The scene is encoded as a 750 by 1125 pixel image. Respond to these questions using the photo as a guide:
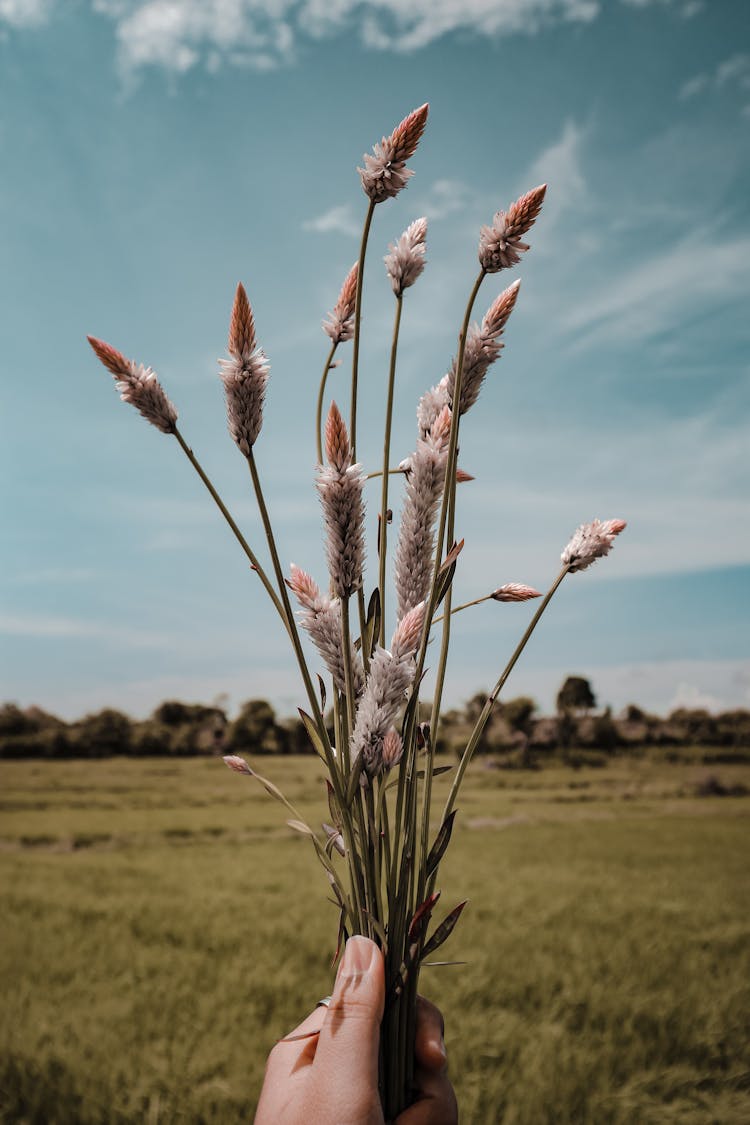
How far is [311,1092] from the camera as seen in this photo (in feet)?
2.62

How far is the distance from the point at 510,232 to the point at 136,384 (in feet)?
1.36

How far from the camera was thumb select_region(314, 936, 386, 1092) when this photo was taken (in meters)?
0.78

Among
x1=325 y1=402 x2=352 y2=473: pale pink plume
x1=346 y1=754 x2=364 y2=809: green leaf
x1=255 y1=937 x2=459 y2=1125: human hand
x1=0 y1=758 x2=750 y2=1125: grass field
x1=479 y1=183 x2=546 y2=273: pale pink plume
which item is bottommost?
x1=0 y1=758 x2=750 y2=1125: grass field

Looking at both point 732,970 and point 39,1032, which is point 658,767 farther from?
point 39,1032

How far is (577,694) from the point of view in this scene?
1175 cm

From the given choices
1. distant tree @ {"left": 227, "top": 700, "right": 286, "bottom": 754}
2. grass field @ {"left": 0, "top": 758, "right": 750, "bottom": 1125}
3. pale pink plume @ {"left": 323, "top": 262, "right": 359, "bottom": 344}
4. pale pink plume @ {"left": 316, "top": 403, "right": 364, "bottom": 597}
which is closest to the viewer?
pale pink plume @ {"left": 316, "top": 403, "right": 364, "bottom": 597}

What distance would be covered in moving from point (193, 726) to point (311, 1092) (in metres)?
11.9

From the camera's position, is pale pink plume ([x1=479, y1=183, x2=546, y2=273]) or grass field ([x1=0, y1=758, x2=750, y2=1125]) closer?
pale pink plume ([x1=479, y1=183, x2=546, y2=273])

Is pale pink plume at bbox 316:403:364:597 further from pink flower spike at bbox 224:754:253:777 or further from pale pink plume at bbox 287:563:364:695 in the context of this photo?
pink flower spike at bbox 224:754:253:777

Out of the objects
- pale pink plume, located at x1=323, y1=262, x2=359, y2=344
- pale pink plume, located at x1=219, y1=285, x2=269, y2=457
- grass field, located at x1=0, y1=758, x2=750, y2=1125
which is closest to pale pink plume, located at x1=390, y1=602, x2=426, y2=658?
pale pink plume, located at x1=219, y1=285, x2=269, y2=457

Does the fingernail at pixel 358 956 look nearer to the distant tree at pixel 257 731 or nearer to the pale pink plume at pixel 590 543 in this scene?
the pale pink plume at pixel 590 543

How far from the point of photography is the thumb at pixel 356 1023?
A: 781 mm

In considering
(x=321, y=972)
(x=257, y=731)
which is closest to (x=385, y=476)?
(x=321, y=972)

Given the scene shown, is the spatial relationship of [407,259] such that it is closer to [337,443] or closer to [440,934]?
[337,443]
